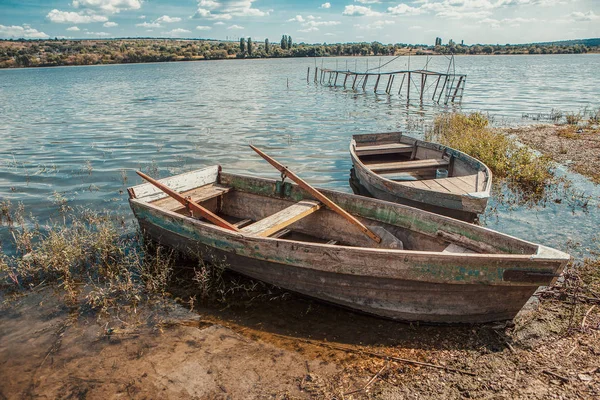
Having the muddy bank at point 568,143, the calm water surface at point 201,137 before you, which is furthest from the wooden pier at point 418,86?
the muddy bank at point 568,143

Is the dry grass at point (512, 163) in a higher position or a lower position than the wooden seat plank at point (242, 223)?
higher

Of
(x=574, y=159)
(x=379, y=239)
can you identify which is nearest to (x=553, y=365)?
(x=379, y=239)

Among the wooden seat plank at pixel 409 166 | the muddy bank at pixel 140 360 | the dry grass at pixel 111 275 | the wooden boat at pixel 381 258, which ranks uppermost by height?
the wooden seat plank at pixel 409 166

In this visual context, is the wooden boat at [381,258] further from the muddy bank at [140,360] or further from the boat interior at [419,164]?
the boat interior at [419,164]

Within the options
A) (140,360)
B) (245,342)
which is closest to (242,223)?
(245,342)

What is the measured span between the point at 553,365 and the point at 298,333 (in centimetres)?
286

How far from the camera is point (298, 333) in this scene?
511 cm

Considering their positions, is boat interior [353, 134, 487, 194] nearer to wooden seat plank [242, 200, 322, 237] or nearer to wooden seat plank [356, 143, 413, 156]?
wooden seat plank [356, 143, 413, 156]

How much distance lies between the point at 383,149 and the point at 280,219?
6456 mm

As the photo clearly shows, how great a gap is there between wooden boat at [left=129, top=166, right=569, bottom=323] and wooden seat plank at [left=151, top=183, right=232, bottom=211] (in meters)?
0.12

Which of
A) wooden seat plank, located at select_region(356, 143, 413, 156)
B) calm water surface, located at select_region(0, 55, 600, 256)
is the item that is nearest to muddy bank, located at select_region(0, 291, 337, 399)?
calm water surface, located at select_region(0, 55, 600, 256)

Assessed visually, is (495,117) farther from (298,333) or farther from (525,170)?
(298,333)

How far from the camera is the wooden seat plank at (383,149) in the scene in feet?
38.1

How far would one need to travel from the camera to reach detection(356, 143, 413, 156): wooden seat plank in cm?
1160
